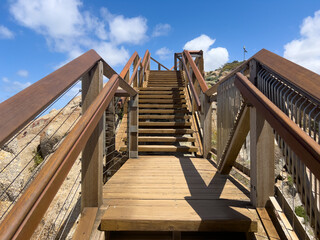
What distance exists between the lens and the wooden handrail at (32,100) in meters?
0.61

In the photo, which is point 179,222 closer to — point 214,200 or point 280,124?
point 214,200

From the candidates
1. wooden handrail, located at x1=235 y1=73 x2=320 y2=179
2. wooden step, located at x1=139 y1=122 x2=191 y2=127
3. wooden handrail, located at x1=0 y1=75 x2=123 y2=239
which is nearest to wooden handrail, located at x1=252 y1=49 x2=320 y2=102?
wooden handrail, located at x1=235 y1=73 x2=320 y2=179

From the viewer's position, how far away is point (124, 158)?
3.51m

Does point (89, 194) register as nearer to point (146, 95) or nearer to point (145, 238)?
point (145, 238)

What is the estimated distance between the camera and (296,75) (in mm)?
1001

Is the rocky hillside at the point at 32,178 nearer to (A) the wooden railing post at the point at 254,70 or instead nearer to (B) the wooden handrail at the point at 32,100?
(B) the wooden handrail at the point at 32,100

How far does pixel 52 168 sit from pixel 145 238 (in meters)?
0.93

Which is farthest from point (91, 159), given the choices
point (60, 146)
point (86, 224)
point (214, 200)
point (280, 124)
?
point (280, 124)

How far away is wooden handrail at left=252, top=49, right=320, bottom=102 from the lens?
34.6 inches

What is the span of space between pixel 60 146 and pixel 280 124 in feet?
3.44

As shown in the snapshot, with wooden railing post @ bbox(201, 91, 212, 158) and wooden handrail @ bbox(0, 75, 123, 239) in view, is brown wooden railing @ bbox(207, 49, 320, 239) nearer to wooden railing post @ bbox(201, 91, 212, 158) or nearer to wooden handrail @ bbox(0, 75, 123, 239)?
wooden handrail @ bbox(0, 75, 123, 239)

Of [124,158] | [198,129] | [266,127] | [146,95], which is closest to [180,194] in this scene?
[266,127]

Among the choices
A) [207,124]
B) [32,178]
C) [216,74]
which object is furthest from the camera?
[216,74]

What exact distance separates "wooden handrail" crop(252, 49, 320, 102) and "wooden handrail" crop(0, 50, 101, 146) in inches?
42.9
